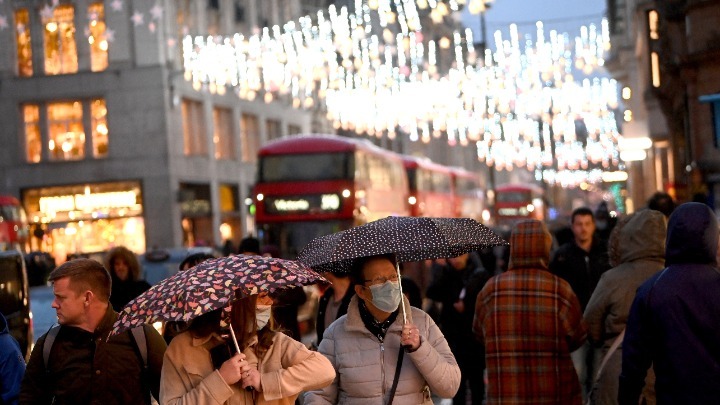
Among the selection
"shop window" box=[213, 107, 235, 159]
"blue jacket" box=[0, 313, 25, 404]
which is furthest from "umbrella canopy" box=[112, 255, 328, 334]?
"shop window" box=[213, 107, 235, 159]

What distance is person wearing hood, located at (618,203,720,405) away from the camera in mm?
5914

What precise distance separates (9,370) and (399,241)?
1.96 meters

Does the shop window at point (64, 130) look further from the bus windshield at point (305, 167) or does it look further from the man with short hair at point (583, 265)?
the man with short hair at point (583, 265)

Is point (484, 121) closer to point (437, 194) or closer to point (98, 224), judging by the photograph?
point (437, 194)

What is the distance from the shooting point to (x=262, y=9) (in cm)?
5944

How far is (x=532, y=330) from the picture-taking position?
810 centimetres

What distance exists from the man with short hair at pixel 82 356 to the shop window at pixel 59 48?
41.7 meters

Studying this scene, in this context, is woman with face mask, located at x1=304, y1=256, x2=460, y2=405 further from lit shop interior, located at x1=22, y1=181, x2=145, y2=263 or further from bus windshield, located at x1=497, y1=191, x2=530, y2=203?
bus windshield, located at x1=497, y1=191, x2=530, y2=203

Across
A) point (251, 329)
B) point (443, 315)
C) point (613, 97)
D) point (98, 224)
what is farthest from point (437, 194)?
point (251, 329)

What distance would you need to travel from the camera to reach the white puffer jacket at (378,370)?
5891 mm

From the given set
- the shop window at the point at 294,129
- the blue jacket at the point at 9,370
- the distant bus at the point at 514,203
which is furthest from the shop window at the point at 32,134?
the blue jacket at the point at 9,370

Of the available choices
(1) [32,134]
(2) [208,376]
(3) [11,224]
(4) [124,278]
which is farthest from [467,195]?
(2) [208,376]

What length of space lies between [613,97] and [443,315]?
4015cm

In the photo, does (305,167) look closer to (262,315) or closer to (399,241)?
(399,241)
